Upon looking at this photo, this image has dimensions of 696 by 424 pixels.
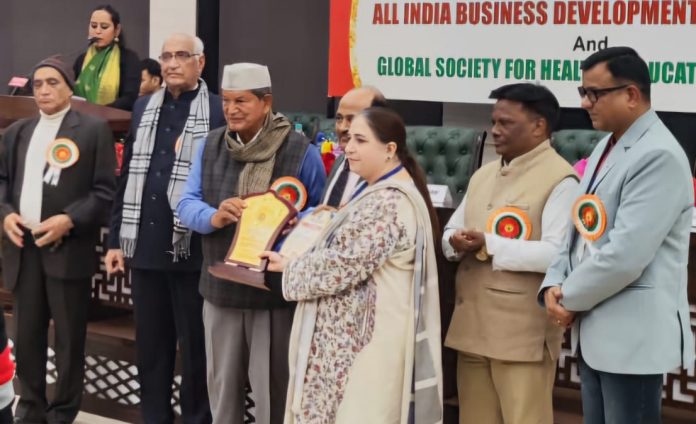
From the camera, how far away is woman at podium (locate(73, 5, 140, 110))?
650 centimetres

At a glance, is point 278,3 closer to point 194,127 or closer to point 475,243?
point 194,127

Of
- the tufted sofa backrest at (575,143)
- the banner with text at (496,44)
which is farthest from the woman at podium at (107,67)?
the tufted sofa backrest at (575,143)

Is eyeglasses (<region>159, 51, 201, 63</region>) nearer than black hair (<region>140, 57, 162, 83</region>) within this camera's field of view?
Yes

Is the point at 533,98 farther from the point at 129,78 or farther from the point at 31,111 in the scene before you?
the point at 129,78

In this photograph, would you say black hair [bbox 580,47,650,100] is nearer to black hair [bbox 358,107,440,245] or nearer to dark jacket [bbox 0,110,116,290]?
black hair [bbox 358,107,440,245]

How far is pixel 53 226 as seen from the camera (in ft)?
13.3

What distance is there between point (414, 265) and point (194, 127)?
1.27 meters

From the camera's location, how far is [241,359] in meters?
3.50

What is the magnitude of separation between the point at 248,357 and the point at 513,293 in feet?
3.31

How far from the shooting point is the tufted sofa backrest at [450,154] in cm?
510

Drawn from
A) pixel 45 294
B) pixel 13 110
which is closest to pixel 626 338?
pixel 45 294

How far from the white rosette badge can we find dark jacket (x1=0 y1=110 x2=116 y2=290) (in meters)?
0.02

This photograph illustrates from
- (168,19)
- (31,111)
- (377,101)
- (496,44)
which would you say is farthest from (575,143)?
(168,19)

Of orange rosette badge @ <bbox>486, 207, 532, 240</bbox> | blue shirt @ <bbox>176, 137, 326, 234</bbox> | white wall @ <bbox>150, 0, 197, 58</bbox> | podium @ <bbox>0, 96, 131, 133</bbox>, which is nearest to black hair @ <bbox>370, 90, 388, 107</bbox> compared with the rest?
blue shirt @ <bbox>176, 137, 326, 234</bbox>
